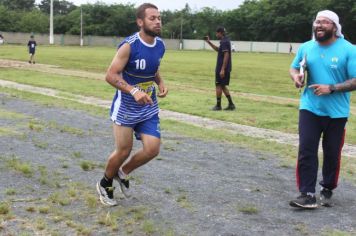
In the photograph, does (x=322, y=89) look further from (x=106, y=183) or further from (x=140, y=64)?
(x=106, y=183)

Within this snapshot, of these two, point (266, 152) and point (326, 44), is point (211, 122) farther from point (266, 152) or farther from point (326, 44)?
point (326, 44)

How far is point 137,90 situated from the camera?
5.19m

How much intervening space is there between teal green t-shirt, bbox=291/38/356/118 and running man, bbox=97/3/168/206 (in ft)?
4.91

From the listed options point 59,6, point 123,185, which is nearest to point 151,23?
point 123,185

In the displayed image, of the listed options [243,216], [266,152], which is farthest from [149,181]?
[266,152]

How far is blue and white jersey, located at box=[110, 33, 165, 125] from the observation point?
530cm

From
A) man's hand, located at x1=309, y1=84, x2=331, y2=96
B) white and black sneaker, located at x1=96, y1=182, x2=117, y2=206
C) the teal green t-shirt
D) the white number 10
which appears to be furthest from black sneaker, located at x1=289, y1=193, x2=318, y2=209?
the white number 10

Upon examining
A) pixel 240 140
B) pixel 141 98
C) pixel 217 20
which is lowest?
pixel 240 140

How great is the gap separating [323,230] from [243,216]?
73 cm

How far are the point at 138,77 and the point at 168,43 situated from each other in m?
99.7

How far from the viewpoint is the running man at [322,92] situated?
559cm

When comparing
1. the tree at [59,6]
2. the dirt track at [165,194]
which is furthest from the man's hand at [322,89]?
the tree at [59,6]

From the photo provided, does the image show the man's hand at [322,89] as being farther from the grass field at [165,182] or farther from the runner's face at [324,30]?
the grass field at [165,182]

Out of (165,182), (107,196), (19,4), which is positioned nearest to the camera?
(107,196)
